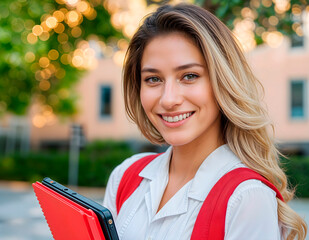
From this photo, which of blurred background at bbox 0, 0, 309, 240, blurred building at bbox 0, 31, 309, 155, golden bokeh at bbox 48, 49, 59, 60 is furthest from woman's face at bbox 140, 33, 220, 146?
blurred building at bbox 0, 31, 309, 155

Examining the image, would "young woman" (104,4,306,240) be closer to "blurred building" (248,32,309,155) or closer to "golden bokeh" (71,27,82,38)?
"golden bokeh" (71,27,82,38)

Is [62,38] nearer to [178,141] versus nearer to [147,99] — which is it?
[147,99]

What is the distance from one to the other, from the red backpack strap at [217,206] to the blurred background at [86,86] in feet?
1.89

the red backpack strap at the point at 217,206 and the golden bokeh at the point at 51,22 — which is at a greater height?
the golden bokeh at the point at 51,22

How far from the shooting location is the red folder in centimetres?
107

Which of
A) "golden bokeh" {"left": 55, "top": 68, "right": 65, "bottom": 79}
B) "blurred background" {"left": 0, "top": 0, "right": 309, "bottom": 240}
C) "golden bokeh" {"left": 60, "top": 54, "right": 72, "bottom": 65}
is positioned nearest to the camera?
"blurred background" {"left": 0, "top": 0, "right": 309, "bottom": 240}

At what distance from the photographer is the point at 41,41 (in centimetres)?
729

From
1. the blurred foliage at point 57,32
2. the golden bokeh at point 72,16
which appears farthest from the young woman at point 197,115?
the golden bokeh at point 72,16

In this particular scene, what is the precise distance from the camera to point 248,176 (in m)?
1.14

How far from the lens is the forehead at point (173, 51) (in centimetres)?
125

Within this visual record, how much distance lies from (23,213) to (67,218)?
9182mm

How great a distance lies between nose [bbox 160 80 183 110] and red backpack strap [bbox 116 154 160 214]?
42 cm

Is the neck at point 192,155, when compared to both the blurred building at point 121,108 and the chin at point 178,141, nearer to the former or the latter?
the chin at point 178,141

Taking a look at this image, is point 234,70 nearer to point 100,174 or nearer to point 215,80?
point 215,80
